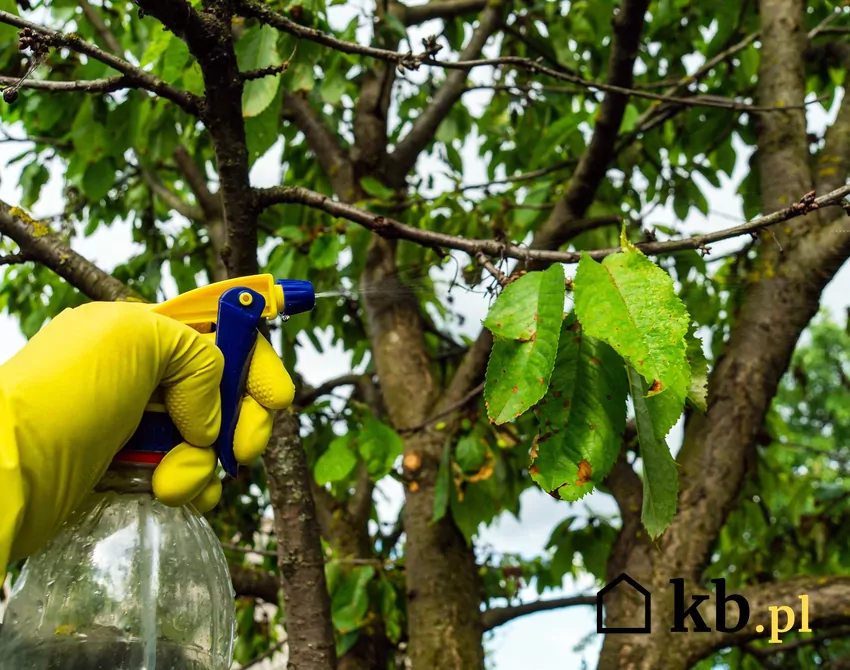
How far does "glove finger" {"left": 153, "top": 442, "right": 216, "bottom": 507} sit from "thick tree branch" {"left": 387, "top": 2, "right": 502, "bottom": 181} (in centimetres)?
220

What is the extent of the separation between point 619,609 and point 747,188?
135cm

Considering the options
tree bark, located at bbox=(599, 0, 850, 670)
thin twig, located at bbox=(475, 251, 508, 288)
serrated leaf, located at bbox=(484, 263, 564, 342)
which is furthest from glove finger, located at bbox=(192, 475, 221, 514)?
tree bark, located at bbox=(599, 0, 850, 670)

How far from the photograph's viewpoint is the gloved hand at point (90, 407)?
569 millimetres

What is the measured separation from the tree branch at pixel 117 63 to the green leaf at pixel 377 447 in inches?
38.6

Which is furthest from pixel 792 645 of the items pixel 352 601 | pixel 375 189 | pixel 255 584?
pixel 375 189

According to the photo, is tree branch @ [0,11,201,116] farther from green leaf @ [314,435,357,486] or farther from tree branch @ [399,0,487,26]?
tree branch @ [399,0,487,26]

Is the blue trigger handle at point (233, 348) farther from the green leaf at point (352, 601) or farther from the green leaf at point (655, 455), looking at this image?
the green leaf at point (352, 601)

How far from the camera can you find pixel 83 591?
2.14 feet

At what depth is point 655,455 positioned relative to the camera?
0.82 metres

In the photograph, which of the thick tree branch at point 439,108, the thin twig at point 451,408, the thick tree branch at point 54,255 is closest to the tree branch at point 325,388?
the thin twig at point 451,408

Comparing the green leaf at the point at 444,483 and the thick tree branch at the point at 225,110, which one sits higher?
the thick tree branch at the point at 225,110

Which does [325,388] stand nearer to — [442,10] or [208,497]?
[442,10]

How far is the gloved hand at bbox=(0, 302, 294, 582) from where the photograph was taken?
1.87 feet

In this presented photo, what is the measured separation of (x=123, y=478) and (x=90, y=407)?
0.36 feet
